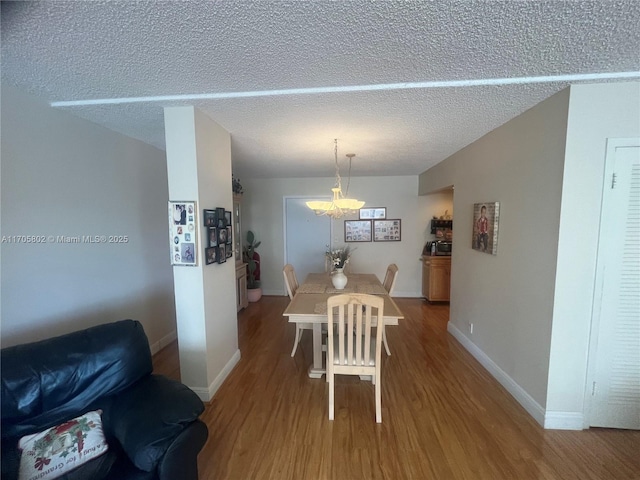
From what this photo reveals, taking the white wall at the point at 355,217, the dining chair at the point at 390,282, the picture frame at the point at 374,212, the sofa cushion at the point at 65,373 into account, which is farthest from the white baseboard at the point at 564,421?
the picture frame at the point at 374,212

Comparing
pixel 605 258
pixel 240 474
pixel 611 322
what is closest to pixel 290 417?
pixel 240 474

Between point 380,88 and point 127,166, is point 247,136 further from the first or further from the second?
point 380,88

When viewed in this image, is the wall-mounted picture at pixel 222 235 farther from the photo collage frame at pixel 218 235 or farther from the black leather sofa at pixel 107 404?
the black leather sofa at pixel 107 404

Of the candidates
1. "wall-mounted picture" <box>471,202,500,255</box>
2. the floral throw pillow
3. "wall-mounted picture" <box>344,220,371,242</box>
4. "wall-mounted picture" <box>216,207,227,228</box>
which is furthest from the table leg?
"wall-mounted picture" <box>344,220,371,242</box>

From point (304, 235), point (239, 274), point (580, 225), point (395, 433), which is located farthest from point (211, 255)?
point (304, 235)

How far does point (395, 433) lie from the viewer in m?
1.80

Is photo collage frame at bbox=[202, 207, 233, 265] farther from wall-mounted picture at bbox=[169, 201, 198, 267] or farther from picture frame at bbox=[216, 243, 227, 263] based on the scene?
wall-mounted picture at bbox=[169, 201, 198, 267]

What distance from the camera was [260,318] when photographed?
4043 mm

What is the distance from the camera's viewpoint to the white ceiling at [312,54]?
108 cm

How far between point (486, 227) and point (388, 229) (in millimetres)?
2480

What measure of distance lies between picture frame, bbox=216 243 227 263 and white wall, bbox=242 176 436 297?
2775 millimetres

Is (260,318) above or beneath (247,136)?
beneath

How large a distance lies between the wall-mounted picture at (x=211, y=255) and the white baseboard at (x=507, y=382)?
109 inches

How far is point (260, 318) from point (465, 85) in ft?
12.5
